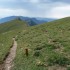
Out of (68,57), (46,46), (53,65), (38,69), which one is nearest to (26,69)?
(38,69)

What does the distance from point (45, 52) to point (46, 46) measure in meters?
3.67

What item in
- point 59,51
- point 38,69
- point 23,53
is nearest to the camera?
point 38,69

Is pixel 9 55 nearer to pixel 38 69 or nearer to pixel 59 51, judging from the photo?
pixel 59 51

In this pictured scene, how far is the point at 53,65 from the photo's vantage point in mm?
24750

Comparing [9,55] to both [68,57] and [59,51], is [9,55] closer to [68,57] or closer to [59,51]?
[59,51]

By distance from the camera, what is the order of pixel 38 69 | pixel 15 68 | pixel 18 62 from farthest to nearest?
pixel 18 62, pixel 15 68, pixel 38 69

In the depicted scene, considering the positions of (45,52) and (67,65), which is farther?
(45,52)

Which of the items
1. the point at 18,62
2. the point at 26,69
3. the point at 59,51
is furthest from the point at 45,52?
the point at 26,69

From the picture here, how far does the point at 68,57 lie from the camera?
26594 millimetres

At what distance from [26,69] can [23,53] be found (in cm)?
716

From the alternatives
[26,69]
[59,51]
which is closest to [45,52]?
[59,51]

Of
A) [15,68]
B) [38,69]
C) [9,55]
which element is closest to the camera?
[38,69]

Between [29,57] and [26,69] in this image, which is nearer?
[26,69]

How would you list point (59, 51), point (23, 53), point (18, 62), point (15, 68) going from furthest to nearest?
1. point (23, 53)
2. point (59, 51)
3. point (18, 62)
4. point (15, 68)
